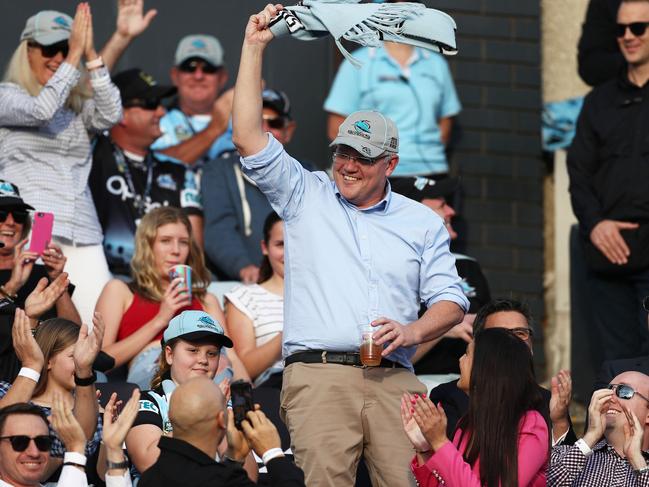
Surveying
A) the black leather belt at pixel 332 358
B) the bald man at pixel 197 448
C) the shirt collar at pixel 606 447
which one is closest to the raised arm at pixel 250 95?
the black leather belt at pixel 332 358

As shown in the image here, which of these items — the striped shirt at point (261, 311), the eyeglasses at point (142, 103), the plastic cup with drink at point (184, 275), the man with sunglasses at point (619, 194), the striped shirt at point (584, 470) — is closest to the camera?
the striped shirt at point (584, 470)

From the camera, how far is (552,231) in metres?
11.6

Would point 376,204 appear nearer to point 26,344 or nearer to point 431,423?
point 431,423

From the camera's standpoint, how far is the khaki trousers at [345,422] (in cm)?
635

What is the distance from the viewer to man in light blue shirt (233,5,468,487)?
6.36m

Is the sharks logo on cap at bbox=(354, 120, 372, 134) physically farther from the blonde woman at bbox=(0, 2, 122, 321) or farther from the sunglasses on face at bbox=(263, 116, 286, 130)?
the sunglasses on face at bbox=(263, 116, 286, 130)

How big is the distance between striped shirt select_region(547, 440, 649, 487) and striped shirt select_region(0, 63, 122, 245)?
352 cm

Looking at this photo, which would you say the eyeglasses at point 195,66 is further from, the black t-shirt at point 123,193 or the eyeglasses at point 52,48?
the eyeglasses at point 52,48

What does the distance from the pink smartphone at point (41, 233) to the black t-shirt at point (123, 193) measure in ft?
4.75

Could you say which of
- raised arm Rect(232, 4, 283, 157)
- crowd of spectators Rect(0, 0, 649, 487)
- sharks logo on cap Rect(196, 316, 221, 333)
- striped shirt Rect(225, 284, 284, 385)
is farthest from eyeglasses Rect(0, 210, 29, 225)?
raised arm Rect(232, 4, 283, 157)

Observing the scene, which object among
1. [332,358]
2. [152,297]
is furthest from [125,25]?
[332,358]

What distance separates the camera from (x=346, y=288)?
647 centimetres

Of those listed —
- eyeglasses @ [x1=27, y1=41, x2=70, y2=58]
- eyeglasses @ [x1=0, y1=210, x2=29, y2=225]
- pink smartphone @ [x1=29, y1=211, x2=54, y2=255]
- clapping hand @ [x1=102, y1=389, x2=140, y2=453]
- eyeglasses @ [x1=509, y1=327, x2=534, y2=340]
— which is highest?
eyeglasses @ [x1=27, y1=41, x2=70, y2=58]

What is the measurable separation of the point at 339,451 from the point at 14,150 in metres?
3.56
